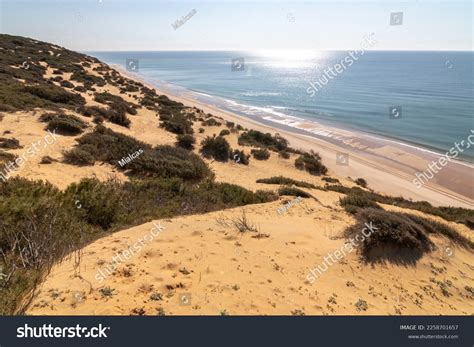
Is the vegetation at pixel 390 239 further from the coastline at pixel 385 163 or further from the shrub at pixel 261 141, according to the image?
the shrub at pixel 261 141

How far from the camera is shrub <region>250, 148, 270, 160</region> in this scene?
21.2 meters

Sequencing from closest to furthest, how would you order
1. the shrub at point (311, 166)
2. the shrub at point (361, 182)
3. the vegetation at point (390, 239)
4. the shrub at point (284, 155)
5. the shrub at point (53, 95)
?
the vegetation at point (390, 239) < the shrub at point (361, 182) < the shrub at point (311, 166) < the shrub at point (284, 155) < the shrub at point (53, 95)

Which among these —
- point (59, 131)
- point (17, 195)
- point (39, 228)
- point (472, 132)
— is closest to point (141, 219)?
point (39, 228)

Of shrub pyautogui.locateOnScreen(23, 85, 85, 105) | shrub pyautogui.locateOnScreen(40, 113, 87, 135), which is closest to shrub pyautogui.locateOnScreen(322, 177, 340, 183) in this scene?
shrub pyautogui.locateOnScreen(40, 113, 87, 135)

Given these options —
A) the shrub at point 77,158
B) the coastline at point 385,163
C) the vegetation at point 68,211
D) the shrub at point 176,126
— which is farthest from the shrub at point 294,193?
the shrub at point 176,126

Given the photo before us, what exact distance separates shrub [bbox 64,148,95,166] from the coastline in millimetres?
15614

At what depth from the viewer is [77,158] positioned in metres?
13.3

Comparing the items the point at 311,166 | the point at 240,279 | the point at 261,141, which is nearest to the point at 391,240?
the point at 240,279

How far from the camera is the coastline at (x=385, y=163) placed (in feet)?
66.5

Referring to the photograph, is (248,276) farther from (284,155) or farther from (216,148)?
(284,155)

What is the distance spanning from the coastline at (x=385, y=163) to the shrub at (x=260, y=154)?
189 inches

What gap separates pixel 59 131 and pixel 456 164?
2795 cm

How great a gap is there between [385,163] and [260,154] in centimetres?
1139

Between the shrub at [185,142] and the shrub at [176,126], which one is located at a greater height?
the shrub at [176,126]
